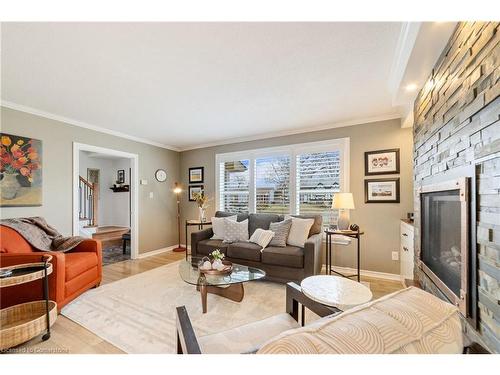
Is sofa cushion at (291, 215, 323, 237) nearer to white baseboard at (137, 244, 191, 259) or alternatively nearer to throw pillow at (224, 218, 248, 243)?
throw pillow at (224, 218, 248, 243)

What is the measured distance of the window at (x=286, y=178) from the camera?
374 cm

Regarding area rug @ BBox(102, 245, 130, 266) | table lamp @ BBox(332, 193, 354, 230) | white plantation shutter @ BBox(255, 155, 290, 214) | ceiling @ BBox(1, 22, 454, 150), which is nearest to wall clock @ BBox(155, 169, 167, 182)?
ceiling @ BBox(1, 22, 454, 150)

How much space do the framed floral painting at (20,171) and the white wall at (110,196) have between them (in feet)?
11.7

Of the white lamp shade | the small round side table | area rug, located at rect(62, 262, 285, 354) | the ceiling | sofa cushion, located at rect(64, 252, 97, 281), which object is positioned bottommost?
area rug, located at rect(62, 262, 285, 354)

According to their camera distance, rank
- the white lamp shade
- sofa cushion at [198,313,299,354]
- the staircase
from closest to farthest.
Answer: sofa cushion at [198,313,299,354] → the white lamp shade → the staircase

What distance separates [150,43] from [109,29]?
0.27 meters

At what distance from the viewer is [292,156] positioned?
4086 mm

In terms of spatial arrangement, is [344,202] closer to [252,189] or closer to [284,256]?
[284,256]

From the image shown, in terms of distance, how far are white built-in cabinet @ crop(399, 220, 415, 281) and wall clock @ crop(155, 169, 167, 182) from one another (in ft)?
14.8

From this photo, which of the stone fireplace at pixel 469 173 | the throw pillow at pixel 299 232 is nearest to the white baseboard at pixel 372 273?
the throw pillow at pixel 299 232

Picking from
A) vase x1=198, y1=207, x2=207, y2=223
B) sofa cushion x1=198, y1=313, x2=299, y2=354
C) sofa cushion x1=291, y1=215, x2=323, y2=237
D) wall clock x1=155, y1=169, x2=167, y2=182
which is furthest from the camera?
wall clock x1=155, y1=169, x2=167, y2=182

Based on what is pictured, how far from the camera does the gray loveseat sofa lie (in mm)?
2872

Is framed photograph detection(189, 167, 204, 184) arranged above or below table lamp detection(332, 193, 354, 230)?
above
